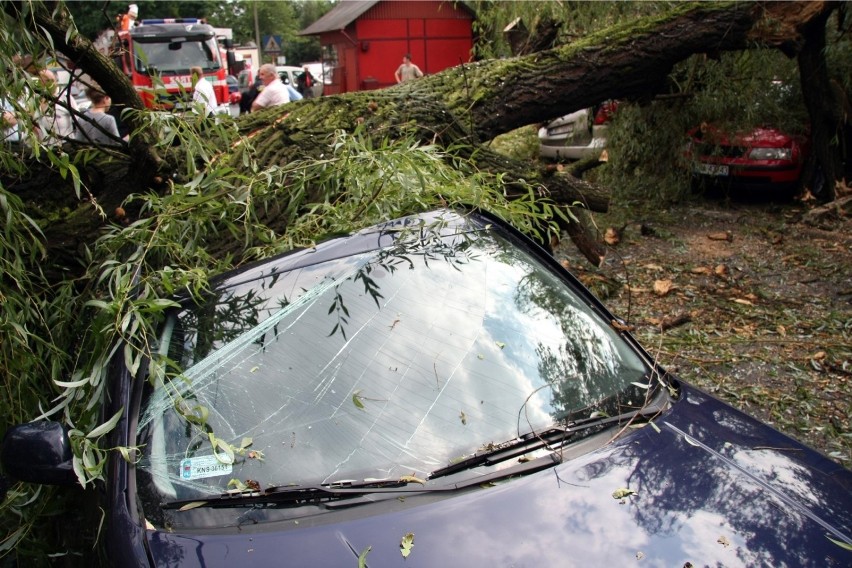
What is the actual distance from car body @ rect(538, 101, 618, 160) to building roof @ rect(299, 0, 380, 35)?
48.4 feet

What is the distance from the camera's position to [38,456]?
2.22 metres

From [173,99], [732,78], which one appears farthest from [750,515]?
[732,78]

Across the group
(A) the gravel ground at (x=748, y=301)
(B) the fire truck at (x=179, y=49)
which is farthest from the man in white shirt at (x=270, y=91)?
(A) the gravel ground at (x=748, y=301)

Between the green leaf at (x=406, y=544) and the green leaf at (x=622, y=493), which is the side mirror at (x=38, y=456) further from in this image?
the green leaf at (x=622, y=493)

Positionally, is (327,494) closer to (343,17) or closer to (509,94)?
(509,94)

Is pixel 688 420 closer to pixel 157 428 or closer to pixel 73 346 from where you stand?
pixel 157 428

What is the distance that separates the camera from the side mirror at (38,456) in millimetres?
2223

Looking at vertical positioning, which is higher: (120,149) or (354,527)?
(120,149)

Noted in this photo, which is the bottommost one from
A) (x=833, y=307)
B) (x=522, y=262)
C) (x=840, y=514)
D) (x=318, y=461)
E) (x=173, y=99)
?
(x=833, y=307)

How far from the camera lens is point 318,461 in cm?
221

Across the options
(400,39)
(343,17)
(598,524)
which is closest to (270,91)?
(598,524)

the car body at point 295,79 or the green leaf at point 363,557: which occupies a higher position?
the green leaf at point 363,557

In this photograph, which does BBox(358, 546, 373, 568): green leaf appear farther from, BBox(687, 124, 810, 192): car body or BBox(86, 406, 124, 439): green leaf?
BBox(687, 124, 810, 192): car body

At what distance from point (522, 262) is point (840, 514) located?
1.40 meters
